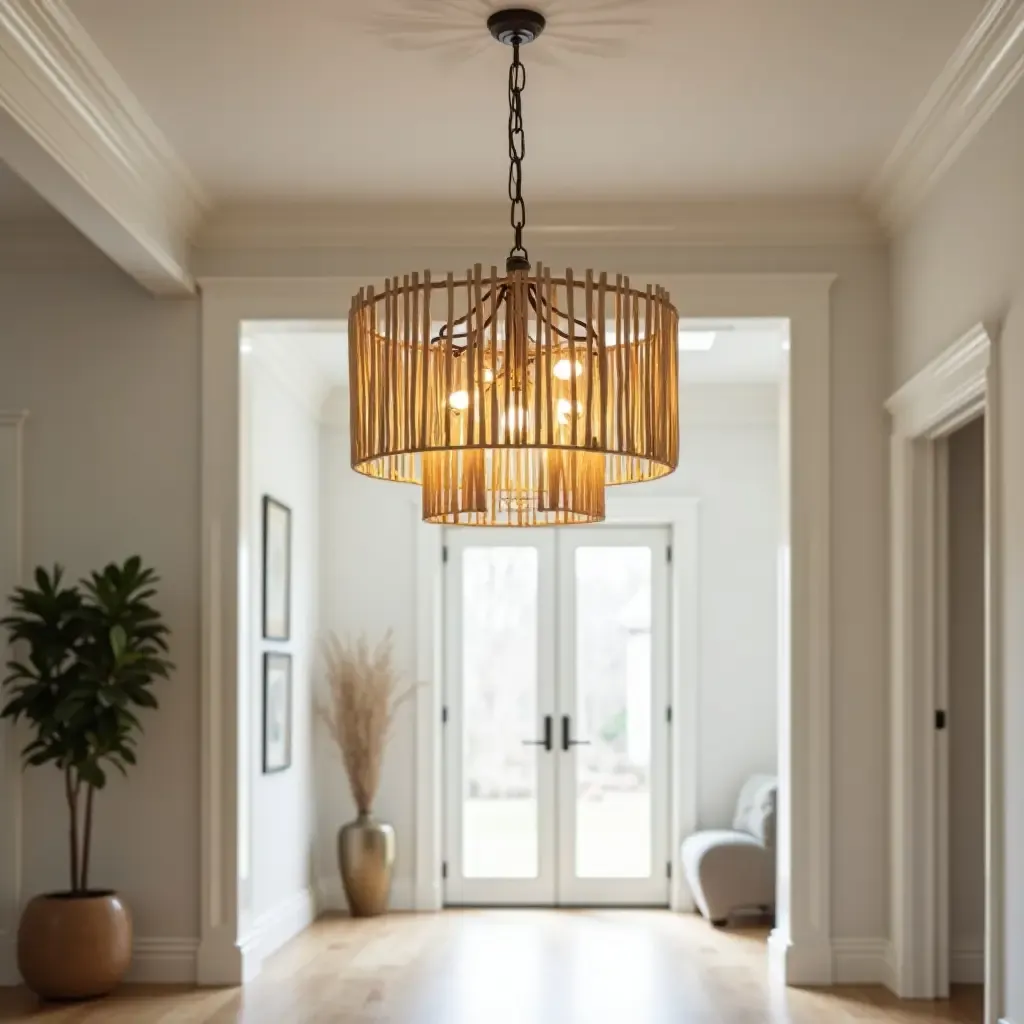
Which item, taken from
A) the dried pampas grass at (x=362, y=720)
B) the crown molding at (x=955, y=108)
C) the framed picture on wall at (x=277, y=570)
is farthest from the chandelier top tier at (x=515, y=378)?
the dried pampas grass at (x=362, y=720)

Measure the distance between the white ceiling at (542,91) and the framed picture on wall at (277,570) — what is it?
Result: 1797 mm

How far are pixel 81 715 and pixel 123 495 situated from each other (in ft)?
3.03

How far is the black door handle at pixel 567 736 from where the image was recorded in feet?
27.8

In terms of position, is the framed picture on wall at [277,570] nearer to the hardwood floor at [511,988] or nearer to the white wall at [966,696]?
the hardwood floor at [511,988]

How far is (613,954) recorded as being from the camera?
688 cm

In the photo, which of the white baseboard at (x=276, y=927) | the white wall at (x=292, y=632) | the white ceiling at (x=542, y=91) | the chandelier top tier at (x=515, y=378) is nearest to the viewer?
the chandelier top tier at (x=515, y=378)

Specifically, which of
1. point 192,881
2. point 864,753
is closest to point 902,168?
point 864,753

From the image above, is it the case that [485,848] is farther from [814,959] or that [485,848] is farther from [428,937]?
[814,959]

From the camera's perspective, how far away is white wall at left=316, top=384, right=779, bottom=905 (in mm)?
8430

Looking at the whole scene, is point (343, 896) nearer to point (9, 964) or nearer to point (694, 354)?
point (9, 964)

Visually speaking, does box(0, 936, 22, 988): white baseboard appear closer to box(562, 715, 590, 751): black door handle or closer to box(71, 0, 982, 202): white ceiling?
box(71, 0, 982, 202): white ceiling

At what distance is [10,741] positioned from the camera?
19.9 feet

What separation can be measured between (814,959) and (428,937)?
2.13 meters

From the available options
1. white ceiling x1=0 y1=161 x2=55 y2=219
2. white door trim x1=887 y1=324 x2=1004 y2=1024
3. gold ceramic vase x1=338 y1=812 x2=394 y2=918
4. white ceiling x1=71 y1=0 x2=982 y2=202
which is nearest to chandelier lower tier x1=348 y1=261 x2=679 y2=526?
white ceiling x1=71 y1=0 x2=982 y2=202
